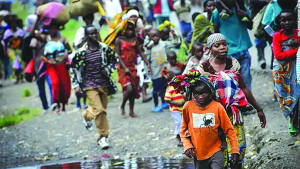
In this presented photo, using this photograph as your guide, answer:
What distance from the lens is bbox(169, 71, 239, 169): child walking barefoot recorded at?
530 cm

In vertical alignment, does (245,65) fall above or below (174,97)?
above

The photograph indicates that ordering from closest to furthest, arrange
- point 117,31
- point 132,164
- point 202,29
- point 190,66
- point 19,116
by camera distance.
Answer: point 132,164, point 190,66, point 202,29, point 117,31, point 19,116

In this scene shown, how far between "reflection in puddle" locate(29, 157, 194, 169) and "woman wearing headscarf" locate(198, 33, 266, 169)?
5.23 feet

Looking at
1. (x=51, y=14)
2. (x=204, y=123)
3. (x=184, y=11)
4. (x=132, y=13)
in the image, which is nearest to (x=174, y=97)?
(x=204, y=123)

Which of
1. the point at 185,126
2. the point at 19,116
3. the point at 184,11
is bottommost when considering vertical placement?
the point at 19,116

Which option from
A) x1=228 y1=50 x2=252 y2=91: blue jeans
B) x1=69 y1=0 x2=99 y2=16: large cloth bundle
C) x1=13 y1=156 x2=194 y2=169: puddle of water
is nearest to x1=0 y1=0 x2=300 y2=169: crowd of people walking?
x1=228 y1=50 x2=252 y2=91: blue jeans

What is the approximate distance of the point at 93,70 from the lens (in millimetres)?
8914

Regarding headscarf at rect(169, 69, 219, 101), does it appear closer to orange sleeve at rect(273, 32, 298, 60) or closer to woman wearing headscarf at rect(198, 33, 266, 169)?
woman wearing headscarf at rect(198, 33, 266, 169)

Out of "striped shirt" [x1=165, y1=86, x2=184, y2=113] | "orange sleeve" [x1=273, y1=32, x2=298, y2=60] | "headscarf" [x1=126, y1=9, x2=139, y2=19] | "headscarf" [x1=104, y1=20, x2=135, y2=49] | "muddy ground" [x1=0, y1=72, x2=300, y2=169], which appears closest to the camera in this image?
"muddy ground" [x1=0, y1=72, x2=300, y2=169]

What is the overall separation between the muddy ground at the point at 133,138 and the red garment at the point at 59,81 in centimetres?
42

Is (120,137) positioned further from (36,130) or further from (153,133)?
(36,130)

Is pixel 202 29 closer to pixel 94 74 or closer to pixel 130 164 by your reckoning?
pixel 94 74

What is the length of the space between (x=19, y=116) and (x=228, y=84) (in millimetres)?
8659

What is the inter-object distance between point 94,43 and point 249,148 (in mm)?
2799
